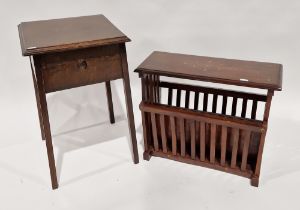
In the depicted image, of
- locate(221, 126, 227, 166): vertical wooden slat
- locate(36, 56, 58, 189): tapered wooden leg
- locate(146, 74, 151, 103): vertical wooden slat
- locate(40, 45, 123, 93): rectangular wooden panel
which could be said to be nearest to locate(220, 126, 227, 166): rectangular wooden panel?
locate(221, 126, 227, 166): vertical wooden slat

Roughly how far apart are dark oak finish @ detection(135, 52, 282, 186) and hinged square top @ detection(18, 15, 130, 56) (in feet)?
0.72

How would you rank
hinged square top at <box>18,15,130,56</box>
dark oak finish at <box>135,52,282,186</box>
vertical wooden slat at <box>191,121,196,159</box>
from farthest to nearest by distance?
vertical wooden slat at <box>191,121,196,159</box>, dark oak finish at <box>135,52,282,186</box>, hinged square top at <box>18,15,130,56</box>

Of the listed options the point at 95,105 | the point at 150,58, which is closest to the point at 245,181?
the point at 150,58

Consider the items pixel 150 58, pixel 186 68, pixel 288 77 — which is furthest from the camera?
pixel 288 77

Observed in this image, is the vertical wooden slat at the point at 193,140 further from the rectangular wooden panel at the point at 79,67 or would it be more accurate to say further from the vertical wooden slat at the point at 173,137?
the rectangular wooden panel at the point at 79,67

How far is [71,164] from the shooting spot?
5.84ft

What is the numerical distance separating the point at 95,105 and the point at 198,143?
0.87 meters

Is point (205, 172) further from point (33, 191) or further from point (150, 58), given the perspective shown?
point (33, 191)

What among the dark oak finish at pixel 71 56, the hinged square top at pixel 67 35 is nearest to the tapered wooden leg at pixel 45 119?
the dark oak finish at pixel 71 56

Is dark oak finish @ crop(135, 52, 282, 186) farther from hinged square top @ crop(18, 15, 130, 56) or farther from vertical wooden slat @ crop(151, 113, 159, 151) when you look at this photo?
hinged square top @ crop(18, 15, 130, 56)

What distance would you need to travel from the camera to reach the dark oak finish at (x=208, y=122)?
4.79ft

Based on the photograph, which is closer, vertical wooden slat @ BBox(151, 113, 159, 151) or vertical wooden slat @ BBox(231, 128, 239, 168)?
vertical wooden slat @ BBox(231, 128, 239, 168)

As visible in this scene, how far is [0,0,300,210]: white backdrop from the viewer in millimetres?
1555

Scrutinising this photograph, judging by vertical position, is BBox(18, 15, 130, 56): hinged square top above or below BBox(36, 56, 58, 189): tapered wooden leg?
above
